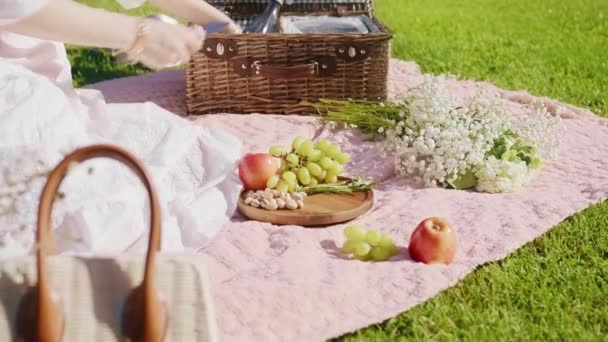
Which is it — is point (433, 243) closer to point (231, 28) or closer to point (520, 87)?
point (231, 28)

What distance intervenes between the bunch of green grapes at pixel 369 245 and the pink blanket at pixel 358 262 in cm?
4

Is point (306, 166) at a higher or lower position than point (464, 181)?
higher

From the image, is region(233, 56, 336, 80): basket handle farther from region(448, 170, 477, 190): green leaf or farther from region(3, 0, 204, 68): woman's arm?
region(3, 0, 204, 68): woman's arm

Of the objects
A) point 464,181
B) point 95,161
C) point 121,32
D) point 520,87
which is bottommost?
point 520,87

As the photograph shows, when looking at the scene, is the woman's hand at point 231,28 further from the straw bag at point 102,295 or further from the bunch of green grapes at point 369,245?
the straw bag at point 102,295

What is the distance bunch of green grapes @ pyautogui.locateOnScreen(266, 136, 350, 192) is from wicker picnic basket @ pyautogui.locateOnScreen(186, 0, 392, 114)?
0.85 metres

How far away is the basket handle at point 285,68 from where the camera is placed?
13.2ft

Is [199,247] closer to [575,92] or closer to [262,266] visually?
[262,266]

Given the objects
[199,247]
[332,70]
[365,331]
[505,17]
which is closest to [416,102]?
[332,70]

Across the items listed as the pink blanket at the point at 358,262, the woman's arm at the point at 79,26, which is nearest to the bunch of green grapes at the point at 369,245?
the pink blanket at the point at 358,262

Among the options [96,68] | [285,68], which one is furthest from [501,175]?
[96,68]

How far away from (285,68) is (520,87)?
1.62 m

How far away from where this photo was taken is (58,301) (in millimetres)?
1719

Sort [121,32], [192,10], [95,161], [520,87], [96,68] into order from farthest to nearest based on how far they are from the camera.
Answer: [96,68]
[520,87]
[192,10]
[95,161]
[121,32]
